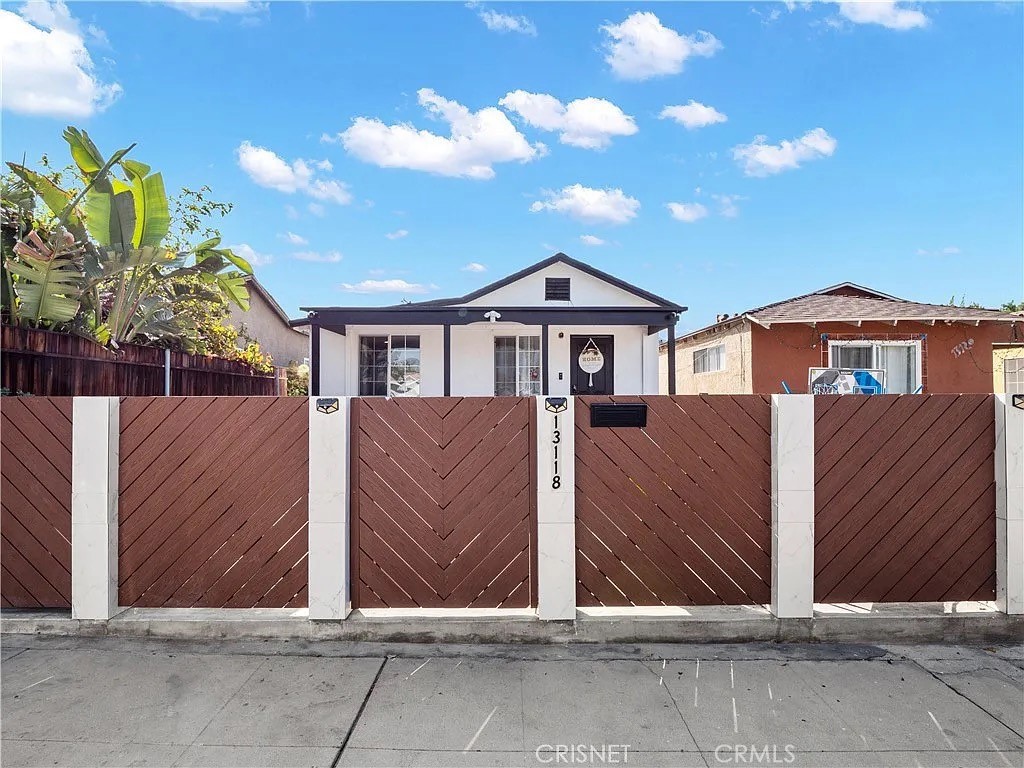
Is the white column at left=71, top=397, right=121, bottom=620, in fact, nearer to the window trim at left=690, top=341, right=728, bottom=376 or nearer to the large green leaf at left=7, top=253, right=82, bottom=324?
the large green leaf at left=7, top=253, right=82, bottom=324

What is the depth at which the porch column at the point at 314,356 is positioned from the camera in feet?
38.7

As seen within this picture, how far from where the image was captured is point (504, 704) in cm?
307

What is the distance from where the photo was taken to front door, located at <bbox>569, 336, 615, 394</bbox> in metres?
13.0

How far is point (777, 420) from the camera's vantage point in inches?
156

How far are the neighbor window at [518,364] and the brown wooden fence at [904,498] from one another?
9.30 metres

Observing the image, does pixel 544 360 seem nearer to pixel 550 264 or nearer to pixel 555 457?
pixel 550 264

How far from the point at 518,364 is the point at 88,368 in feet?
28.1

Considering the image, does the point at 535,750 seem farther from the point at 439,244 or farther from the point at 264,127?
the point at 439,244

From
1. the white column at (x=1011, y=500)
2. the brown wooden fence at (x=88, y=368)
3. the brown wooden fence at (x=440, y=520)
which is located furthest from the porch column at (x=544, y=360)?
the white column at (x=1011, y=500)

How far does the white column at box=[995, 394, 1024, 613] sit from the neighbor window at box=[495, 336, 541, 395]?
9.60 metres

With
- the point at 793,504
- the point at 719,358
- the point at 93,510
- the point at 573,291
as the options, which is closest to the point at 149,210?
the point at 93,510

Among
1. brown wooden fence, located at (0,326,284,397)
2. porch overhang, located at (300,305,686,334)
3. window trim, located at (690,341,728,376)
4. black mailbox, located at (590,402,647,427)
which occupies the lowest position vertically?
black mailbox, located at (590,402,647,427)

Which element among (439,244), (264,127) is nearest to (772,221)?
(439,244)

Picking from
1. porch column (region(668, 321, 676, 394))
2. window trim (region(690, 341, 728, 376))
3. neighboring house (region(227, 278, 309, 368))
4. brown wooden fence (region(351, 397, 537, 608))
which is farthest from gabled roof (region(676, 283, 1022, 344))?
neighboring house (region(227, 278, 309, 368))
